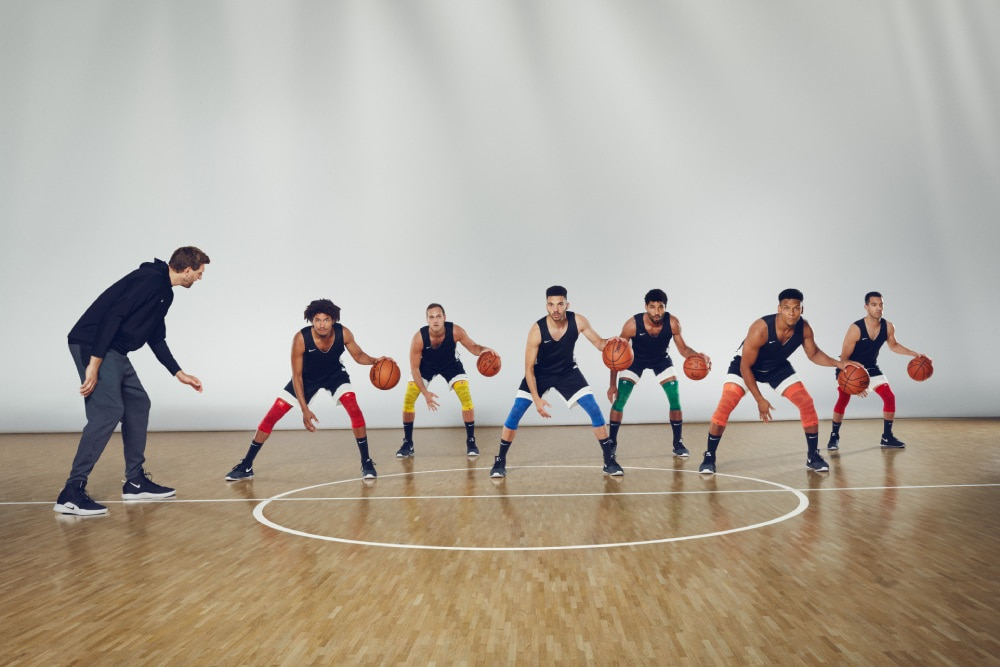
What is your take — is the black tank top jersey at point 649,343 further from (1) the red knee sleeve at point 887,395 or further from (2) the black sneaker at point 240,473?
(2) the black sneaker at point 240,473

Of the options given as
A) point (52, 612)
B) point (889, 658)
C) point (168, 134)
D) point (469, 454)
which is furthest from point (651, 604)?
point (168, 134)

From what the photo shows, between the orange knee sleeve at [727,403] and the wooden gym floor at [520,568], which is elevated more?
the orange knee sleeve at [727,403]

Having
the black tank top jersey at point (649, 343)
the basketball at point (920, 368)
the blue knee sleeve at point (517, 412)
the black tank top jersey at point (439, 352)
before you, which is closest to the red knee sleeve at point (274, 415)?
the black tank top jersey at point (439, 352)

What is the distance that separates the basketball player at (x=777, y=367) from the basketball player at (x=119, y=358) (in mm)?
4741

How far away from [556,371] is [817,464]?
2544 mm

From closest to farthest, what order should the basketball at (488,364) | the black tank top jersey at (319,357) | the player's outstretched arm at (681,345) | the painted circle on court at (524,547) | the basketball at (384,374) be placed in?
the painted circle on court at (524,547) → the black tank top jersey at (319,357) → the basketball at (384,374) → the player's outstretched arm at (681,345) → the basketball at (488,364)

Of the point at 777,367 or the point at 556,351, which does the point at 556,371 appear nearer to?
the point at 556,351

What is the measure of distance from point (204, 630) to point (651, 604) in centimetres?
187

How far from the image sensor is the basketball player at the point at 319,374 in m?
7.72

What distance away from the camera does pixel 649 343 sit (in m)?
8.87

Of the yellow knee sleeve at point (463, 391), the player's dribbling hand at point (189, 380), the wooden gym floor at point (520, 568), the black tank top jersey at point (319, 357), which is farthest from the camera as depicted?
the yellow knee sleeve at point (463, 391)

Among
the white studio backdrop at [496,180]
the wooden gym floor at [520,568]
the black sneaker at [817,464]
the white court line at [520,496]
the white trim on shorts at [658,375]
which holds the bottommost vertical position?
the wooden gym floor at [520,568]

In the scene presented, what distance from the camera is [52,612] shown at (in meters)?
3.65

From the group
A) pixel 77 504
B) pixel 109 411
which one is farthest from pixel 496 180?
pixel 77 504
